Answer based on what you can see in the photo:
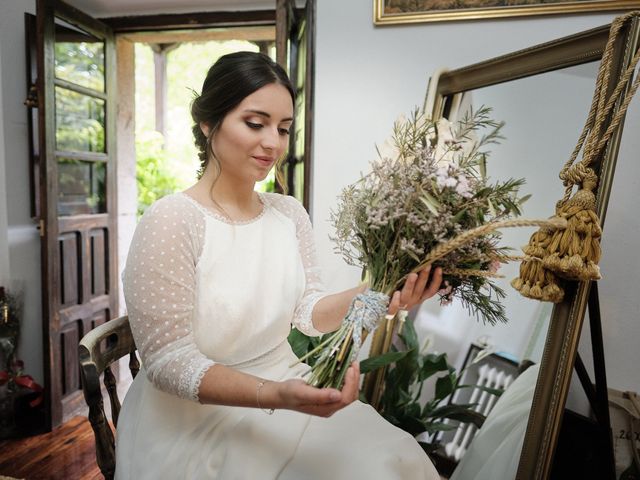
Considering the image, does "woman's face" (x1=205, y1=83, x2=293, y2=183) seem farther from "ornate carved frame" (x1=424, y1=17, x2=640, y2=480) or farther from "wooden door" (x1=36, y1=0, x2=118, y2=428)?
"wooden door" (x1=36, y1=0, x2=118, y2=428)

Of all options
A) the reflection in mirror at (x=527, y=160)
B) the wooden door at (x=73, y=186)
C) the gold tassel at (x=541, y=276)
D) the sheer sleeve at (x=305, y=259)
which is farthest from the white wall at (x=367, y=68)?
the wooden door at (x=73, y=186)

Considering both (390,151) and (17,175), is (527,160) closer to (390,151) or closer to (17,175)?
(390,151)

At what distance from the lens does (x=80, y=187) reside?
2.94 meters

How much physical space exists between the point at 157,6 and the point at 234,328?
8.10 ft

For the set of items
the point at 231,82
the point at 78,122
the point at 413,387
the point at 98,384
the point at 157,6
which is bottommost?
the point at 413,387

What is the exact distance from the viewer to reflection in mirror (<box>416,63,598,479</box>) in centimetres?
137

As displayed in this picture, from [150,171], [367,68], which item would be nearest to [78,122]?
[367,68]

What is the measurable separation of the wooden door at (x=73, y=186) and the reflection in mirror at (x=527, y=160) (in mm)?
2269

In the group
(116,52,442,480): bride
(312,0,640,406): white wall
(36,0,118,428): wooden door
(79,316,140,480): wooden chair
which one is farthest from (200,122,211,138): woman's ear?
(36,0,118,428): wooden door

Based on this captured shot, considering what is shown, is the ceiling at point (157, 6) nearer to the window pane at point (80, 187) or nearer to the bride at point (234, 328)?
the window pane at point (80, 187)

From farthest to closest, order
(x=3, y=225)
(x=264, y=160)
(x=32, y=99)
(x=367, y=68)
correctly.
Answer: (x=3, y=225) → (x=32, y=99) → (x=367, y=68) → (x=264, y=160)

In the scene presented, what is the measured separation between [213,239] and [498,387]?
1.12 m

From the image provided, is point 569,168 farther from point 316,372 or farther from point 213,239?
point 213,239

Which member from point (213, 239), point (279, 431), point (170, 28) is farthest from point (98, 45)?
point (279, 431)
